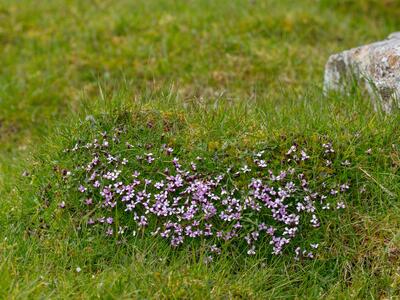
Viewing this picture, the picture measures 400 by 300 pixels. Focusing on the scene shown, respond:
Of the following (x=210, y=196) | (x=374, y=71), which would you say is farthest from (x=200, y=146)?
(x=374, y=71)

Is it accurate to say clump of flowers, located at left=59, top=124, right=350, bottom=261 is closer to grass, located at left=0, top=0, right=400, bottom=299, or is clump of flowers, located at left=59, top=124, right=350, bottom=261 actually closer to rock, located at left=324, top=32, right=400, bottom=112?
grass, located at left=0, top=0, right=400, bottom=299

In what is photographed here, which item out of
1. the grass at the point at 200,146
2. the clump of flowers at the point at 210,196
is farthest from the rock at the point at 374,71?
the clump of flowers at the point at 210,196

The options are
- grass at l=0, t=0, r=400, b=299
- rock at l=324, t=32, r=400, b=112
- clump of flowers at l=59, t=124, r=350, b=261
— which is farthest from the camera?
rock at l=324, t=32, r=400, b=112

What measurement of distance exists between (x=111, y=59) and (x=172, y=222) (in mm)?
3844

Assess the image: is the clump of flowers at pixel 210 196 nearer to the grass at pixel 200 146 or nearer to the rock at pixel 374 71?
the grass at pixel 200 146

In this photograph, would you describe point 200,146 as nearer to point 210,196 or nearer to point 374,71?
point 210,196

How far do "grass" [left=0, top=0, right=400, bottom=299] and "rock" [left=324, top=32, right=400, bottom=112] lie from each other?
0.14m

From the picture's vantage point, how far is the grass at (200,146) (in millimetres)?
3762

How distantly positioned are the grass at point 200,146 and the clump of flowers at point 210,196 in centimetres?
10

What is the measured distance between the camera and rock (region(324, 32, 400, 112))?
195 inches

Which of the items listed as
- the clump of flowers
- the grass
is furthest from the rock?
the clump of flowers

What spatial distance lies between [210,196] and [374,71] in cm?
190

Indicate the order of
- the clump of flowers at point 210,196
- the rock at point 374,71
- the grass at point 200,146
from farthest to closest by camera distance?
the rock at point 374,71
the clump of flowers at point 210,196
the grass at point 200,146

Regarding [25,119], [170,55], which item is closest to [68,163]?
[25,119]
